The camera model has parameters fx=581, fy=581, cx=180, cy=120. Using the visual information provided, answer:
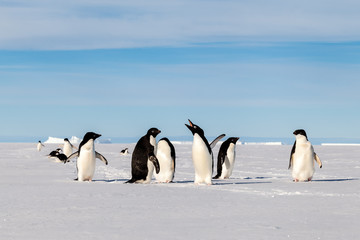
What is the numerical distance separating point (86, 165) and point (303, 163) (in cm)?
424

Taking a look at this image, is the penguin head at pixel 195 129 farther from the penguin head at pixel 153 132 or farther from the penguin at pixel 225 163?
the penguin at pixel 225 163

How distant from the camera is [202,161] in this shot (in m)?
10.6

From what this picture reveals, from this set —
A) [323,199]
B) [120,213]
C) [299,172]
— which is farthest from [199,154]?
[120,213]

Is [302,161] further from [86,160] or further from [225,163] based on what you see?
[86,160]

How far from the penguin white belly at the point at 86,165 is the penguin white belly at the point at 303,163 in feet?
13.1

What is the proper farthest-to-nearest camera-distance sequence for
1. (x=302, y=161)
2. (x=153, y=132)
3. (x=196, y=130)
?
1. (x=302, y=161)
2. (x=153, y=132)
3. (x=196, y=130)

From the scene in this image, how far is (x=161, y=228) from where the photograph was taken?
5.10 metres

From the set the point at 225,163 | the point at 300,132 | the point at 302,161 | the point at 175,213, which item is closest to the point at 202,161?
the point at 302,161

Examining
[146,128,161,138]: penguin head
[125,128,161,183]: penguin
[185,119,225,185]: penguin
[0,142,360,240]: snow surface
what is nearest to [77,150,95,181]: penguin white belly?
[125,128,161,183]: penguin

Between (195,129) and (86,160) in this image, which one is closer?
(195,129)

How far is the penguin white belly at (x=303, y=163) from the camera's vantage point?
11.4m

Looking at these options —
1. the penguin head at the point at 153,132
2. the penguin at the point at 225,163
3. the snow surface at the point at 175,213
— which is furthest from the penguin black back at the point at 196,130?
the penguin at the point at 225,163

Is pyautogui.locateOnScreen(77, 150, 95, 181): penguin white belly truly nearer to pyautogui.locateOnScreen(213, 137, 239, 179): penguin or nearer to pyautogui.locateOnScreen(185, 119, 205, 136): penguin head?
pyautogui.locateOnScreen(185, 119, 205, 136): penguin head

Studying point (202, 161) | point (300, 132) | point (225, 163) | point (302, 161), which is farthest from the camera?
point (225, 163)
